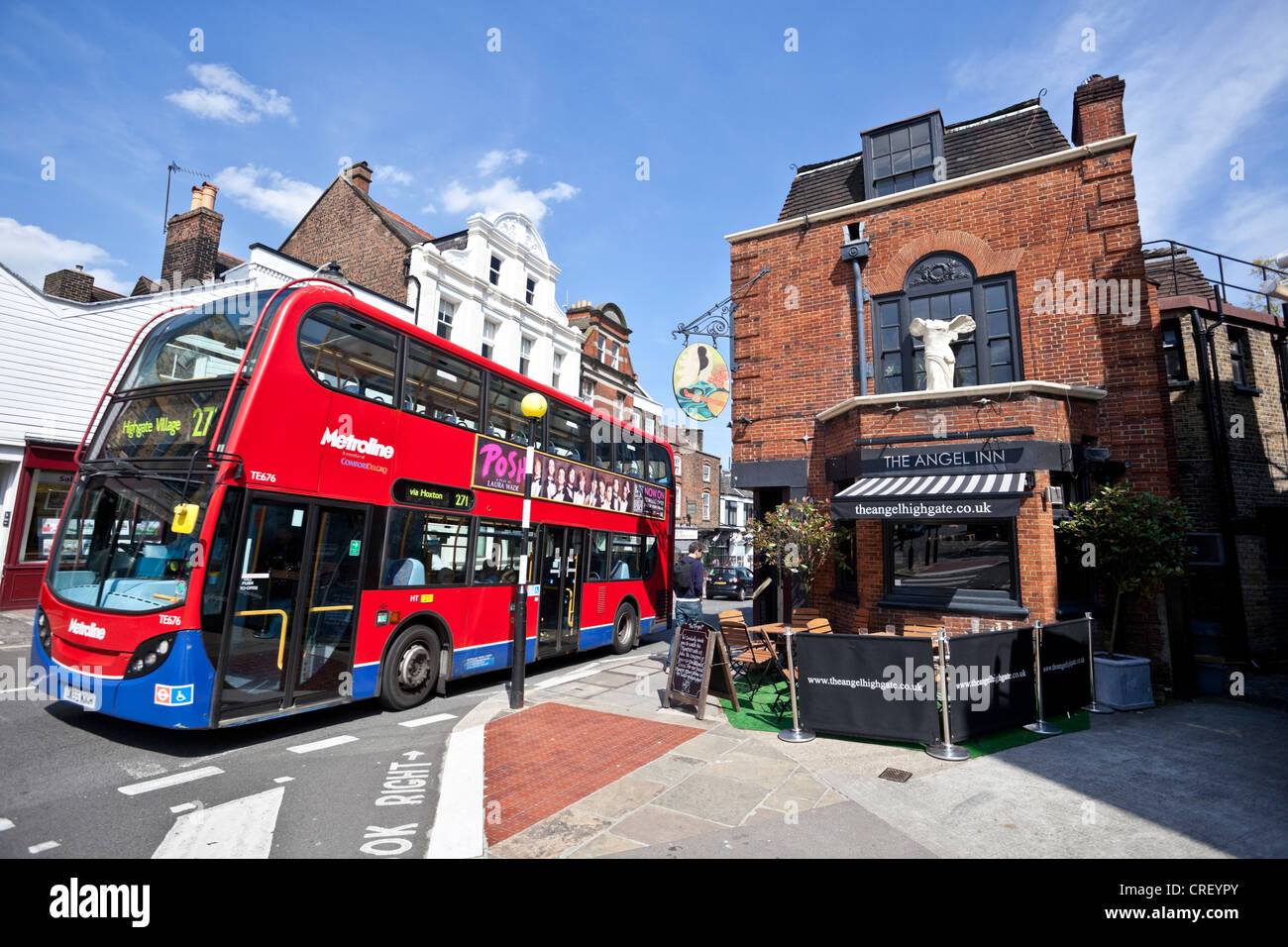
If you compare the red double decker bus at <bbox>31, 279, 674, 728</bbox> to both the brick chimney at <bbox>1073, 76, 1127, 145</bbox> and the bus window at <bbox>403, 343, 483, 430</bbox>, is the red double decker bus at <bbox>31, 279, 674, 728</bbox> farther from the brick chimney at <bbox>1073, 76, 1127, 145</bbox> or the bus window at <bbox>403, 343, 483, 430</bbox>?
the brick chimney at <bbox>1073, 76, 1127, 145</bbox>

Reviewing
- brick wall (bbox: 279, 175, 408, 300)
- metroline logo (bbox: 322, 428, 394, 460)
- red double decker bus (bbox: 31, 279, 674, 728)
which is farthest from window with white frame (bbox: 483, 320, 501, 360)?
metroline logo (bbox: 322, 428, 394, 460)

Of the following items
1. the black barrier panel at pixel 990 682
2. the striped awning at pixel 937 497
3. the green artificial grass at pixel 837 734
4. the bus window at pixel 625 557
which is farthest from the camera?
the bus window at pixel 625 557

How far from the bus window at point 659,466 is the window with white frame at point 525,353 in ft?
36.8

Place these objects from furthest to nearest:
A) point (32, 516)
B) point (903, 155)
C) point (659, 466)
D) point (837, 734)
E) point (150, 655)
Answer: point (659, 466) → point (32, 516) → point (903, 155) → point (837, 734) → point (150, 655)

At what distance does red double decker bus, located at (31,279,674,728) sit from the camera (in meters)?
5.59

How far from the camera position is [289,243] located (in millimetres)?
24688

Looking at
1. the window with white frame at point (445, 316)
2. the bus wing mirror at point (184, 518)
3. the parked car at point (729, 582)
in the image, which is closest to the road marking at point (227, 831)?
the bus wing mirror at point (184, 518)

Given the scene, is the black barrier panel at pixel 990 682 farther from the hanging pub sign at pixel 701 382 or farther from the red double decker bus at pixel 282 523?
the hanging pub sign at pixel 701 382

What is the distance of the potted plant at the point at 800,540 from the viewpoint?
10.4 m

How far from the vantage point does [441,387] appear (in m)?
8.45

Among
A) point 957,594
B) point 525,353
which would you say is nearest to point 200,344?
point 957,594

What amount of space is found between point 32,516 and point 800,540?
1673 centimetres

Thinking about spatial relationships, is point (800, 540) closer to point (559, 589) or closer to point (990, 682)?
point (990, 682)
